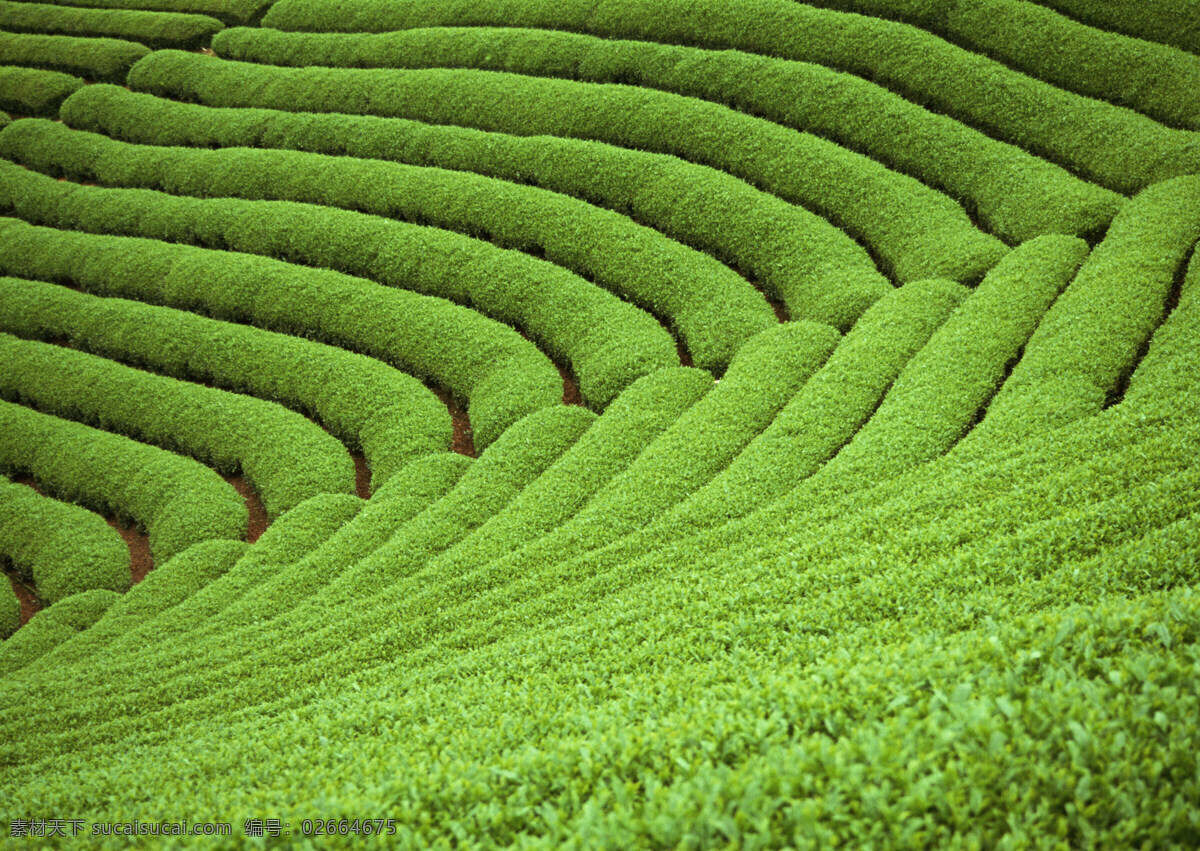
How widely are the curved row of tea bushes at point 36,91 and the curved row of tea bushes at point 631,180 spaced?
29.9ft

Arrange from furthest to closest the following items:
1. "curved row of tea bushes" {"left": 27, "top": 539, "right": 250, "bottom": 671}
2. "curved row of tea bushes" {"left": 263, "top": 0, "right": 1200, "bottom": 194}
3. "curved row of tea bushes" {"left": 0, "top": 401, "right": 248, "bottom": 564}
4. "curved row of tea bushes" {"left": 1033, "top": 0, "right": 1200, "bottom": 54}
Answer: "curved row of tea bushes" {"left": 1033, "top": 0, "right": 1200, "bottom": 54} < "curved row of tea bushes" {"left": 0, "top": 401, "right": 248, "bottom": 564} < "curved row of tea bushes" {"left": 263, "top": 0, "right": 1200, "bottom": 194} < "curved row of tea bushes" {"left": 27, "top": 539, "right": 250, "bottom": 671}

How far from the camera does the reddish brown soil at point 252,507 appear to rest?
24.1 m

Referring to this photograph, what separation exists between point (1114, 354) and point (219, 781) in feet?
54.8

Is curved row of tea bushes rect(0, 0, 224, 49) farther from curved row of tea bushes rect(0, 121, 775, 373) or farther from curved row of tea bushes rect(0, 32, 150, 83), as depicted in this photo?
curved row of tea bushes rect(0, 121, 775, 373)

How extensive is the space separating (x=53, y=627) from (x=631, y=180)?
22337mm

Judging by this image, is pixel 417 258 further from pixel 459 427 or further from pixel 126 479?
pixel 126 479

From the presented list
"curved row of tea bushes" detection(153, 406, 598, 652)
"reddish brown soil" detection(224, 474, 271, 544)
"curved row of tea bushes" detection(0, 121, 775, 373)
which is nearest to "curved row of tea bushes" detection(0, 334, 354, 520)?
"reddish brown soil" detection(224, 474, 271, 544)

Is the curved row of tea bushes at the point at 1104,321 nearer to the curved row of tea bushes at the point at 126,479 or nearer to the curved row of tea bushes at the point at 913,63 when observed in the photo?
the curved row of tea bushes at the point at 913,63

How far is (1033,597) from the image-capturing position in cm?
859

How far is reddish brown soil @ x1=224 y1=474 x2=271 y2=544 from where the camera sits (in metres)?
24.1

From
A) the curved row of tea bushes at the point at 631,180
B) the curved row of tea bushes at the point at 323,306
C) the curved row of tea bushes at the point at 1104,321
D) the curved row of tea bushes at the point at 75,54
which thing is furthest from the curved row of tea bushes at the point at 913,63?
the curved row of tea bushes at the point at 75,54

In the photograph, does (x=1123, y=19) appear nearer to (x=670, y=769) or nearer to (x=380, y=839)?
(x=670, y=769)

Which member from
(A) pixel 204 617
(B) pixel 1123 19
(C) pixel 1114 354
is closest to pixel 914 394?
(C) pixel 1114 354

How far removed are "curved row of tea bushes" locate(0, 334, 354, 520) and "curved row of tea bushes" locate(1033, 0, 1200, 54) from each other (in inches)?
1124
